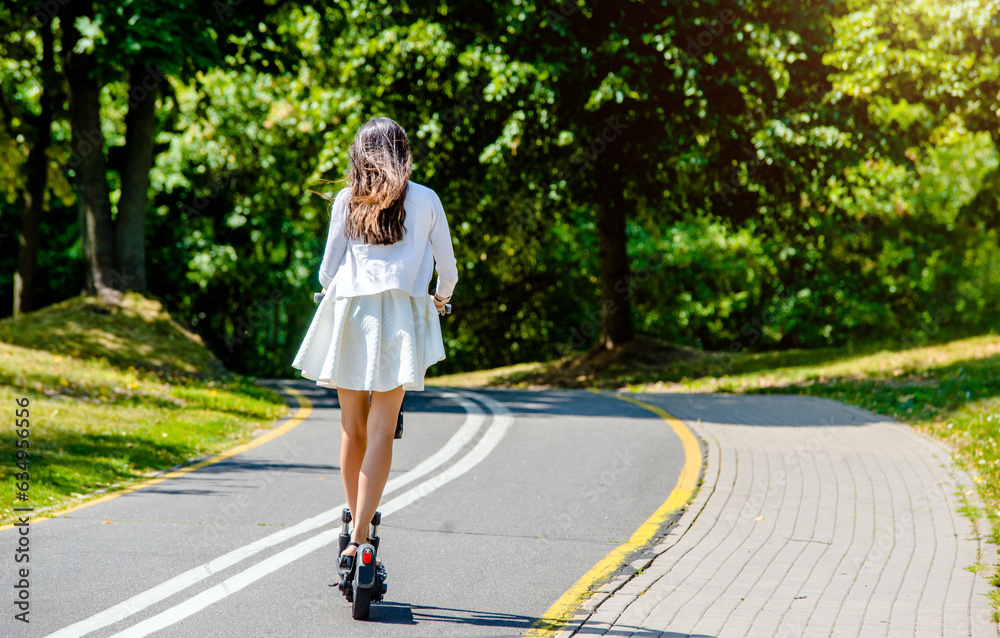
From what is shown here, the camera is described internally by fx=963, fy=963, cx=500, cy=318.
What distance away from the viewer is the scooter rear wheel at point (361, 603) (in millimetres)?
4047

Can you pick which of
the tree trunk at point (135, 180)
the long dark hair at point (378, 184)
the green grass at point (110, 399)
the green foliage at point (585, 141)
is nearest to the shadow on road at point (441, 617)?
the long dark hair at point (378, 184)

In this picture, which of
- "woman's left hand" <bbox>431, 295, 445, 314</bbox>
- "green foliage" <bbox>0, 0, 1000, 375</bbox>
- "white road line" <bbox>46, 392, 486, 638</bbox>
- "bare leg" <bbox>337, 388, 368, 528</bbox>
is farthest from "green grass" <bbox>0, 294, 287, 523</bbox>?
"green foliage" <bbox>0, 0, 1000, 375</bbox>

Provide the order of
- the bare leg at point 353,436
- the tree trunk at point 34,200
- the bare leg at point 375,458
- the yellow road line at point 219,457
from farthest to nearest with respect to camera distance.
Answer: the tree trunk at point 34,200 → the yellow road line at point 219,457 → the bare leg at point 353,436 → the bare leg at point 375,458

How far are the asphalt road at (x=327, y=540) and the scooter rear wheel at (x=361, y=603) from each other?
0.06 m

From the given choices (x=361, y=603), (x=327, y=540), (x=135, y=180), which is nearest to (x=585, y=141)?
(x=135, y=180)

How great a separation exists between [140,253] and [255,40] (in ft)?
12.1

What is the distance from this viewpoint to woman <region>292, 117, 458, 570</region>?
412 cm

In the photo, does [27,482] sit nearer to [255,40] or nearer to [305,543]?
[305,543]

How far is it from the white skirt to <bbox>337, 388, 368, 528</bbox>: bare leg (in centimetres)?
12

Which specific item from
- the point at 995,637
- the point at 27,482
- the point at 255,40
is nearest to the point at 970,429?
the point at 995,637

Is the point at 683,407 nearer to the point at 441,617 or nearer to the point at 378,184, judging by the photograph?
the point at 441,617

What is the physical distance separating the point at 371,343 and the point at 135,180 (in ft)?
39.3

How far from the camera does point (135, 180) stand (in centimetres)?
1477

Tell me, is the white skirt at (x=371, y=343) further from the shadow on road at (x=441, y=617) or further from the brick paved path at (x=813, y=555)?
the brick paved path at (x=813, y=555)
